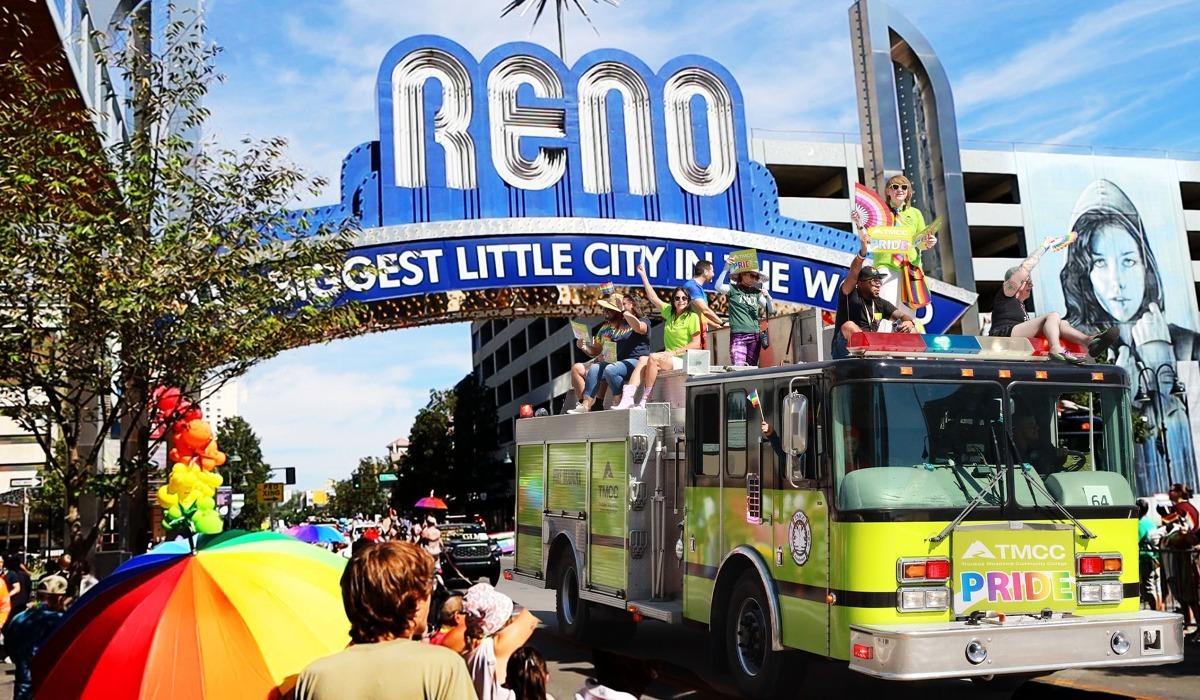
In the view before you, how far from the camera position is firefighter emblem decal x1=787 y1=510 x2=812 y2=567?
9227mm

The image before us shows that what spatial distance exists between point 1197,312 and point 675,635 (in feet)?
187

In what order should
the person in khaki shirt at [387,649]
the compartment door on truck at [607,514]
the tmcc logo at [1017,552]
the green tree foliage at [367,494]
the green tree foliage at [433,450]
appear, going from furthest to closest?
the green tree foliage at [367,494], the green tree foliage at [433,450], the compartment door on truck at [607,514], the tmcc logo at [1017,552], the person in khaki shirt at [387,649]

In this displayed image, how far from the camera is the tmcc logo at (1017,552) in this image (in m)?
8.70

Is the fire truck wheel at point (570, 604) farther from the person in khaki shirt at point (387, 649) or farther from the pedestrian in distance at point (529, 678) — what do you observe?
the person in khaki shirt at point (387, 649)

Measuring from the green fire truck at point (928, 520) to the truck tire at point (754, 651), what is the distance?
0.06ft

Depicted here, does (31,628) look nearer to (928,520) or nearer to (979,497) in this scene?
(928,520)

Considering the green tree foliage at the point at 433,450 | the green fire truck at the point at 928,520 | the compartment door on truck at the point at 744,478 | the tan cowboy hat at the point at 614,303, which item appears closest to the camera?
the green fire truck at the point at 928,520

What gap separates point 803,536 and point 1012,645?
174cm

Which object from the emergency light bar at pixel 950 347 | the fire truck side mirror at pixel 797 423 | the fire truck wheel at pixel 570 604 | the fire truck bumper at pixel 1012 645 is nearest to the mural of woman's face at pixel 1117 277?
the fire truck wheel at pixel 570 604

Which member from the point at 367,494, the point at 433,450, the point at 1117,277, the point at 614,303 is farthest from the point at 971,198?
the point at 367,494

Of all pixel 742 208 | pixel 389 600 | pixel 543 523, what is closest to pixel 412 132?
pixel 742 208

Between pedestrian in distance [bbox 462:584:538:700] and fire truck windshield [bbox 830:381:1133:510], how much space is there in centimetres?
401

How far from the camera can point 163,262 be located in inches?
463

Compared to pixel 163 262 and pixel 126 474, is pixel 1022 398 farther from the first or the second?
pixel 126 474
